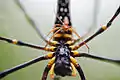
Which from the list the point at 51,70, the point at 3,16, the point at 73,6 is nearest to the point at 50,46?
the point at 51,70

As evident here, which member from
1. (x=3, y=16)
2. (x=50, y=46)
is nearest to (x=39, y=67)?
(x=3, y=16)

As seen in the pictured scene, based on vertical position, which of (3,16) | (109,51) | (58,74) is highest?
(3,16)

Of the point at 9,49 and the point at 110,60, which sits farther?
the point at 9,49

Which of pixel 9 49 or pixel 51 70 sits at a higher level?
pixel 9 49

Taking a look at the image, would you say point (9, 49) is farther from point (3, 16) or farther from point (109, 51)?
point (109, 51)

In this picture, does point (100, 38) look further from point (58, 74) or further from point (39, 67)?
point (58, 74)

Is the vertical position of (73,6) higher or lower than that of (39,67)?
higher
